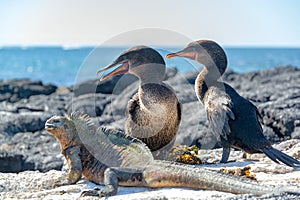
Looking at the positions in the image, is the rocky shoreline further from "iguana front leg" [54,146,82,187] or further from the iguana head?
the iguana head

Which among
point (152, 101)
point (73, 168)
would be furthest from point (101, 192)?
point (152, 101)

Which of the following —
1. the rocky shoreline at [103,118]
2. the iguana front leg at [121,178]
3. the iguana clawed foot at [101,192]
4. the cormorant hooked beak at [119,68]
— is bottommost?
the rocky shoreline at [103,118]

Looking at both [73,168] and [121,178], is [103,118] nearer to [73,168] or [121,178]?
[73,168]

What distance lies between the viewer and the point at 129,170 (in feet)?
20.3

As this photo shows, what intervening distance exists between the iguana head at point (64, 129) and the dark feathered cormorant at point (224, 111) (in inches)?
76.7

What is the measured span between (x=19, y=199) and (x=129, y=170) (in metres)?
1.23

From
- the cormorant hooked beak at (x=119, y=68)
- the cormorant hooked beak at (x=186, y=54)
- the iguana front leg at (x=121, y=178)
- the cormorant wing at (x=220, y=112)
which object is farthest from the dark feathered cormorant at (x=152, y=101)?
the iguana front leg at (x=121, y=178)

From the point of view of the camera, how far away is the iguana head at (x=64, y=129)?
22.2ft

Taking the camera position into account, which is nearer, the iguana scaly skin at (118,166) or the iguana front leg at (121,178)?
the iguana scaly skin at (118,166)

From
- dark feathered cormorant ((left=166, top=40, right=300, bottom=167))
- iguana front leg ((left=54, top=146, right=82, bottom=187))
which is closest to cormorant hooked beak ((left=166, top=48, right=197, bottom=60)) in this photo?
dark feathered cormorant ((left=166, top=40, right=300, bottom=167))

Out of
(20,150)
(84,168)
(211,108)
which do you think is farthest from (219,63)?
(20,150)

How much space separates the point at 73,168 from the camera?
6.70 m

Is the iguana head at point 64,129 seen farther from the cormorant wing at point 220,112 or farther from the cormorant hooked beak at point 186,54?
the cormorant hooked beak at point 186,54

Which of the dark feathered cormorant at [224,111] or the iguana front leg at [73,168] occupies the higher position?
the dark feathered cormorant at [224,111]
